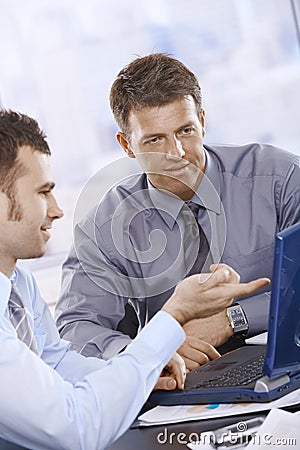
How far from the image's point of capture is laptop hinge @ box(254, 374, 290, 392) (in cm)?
150

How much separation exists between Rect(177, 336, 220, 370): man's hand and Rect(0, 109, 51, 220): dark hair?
54cm

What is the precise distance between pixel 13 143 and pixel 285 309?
1.95ft

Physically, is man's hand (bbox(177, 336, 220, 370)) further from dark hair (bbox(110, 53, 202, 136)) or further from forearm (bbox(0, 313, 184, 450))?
dark hair (bbox(110, 53, 202, 136))

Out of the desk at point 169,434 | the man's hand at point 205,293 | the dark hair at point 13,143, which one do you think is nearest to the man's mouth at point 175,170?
the dark hair at point 13,143

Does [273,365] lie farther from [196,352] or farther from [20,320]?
[20,320]

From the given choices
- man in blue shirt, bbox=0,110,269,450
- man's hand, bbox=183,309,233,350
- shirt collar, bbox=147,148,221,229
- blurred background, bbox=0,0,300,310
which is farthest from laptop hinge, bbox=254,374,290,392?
blurred background, bbox=0,0,300,310

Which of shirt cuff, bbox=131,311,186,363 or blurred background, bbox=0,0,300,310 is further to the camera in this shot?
blurred background, bbox=0,0,300,310

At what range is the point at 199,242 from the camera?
2137 mm

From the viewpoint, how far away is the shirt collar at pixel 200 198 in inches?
86.9

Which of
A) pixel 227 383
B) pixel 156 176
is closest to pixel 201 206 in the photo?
pixel 156 176

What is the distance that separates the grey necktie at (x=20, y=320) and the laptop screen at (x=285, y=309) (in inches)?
19.7

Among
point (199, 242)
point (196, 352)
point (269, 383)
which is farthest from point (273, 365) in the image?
point (199, 242)

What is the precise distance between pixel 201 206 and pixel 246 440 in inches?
37.7

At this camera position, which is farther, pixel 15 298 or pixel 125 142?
pixel 125 142
